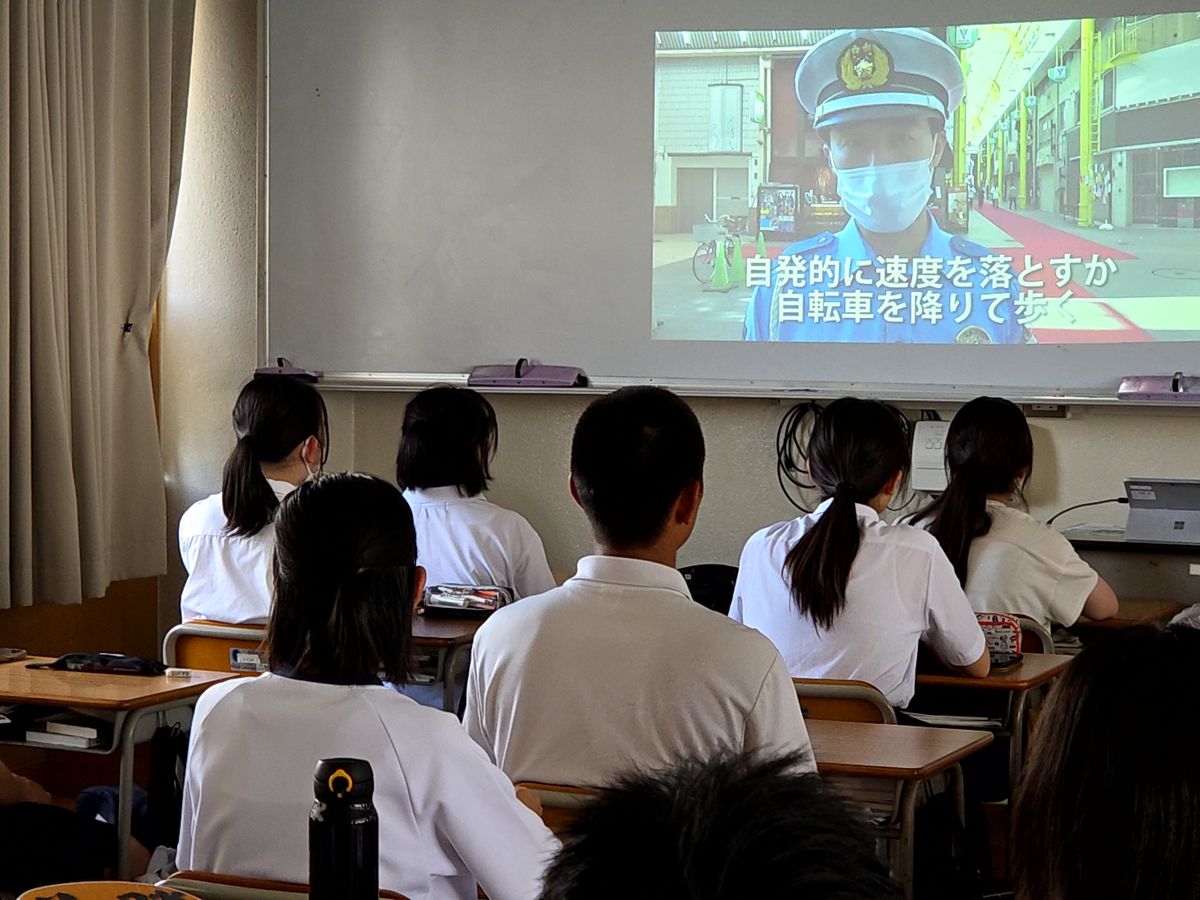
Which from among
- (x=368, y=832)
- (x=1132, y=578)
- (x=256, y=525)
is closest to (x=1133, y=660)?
(x=368, y=832)

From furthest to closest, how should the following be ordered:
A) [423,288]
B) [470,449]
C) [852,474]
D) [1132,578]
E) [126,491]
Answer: [423,288], [126,491], [1132,578], [470,449], [852,474]

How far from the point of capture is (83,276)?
14.2ft

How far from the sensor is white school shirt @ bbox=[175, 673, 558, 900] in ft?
5.23

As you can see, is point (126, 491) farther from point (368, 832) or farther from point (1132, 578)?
point (368, 832)

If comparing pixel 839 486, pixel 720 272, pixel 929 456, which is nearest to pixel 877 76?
pixel 720 272

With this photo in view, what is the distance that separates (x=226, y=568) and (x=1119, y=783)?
2.71 metres

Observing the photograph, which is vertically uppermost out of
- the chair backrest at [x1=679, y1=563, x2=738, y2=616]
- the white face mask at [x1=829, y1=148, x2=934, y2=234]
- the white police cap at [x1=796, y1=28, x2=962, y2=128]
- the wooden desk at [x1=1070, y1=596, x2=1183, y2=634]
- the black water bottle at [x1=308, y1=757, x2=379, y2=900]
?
the white police cap at [x1=796, y1=28, x2=962, y2=128]

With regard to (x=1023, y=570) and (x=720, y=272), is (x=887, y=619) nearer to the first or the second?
(x=1023, y=570)

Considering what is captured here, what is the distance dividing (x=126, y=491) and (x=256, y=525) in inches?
58.8

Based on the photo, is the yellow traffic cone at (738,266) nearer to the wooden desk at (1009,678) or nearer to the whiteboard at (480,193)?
the whiteboard at (480,193)

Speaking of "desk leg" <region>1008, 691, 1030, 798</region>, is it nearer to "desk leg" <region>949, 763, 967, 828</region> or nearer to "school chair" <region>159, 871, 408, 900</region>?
"desk leg" <region>949, 763, 967, 828</region>

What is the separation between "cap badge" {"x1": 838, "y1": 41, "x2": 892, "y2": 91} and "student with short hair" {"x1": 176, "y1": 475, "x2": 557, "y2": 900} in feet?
11.0

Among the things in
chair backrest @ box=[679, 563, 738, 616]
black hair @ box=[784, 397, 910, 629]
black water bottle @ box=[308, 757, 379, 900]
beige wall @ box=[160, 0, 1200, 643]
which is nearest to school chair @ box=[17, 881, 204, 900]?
black water bottle @ box=[308, 757, 379, 900]

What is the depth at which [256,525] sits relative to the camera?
3314mm
